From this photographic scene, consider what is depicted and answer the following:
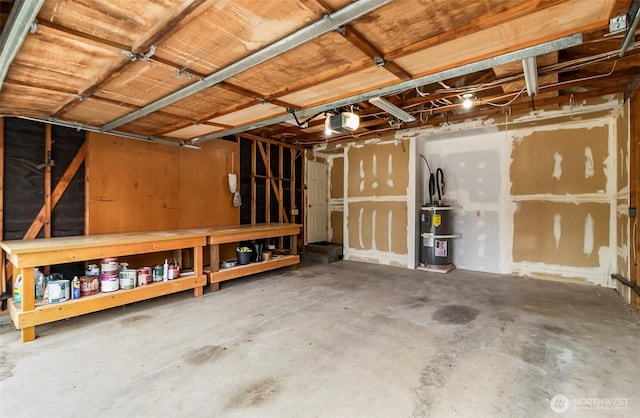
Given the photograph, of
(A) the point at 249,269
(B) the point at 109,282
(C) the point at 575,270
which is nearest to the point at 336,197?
(A) the point at 249,269

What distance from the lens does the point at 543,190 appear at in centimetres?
449

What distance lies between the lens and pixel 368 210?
237 inches

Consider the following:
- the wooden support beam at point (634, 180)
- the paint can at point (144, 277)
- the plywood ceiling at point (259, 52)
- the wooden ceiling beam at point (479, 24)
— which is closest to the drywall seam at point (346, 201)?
the plywood ceiling at point (259, 52)

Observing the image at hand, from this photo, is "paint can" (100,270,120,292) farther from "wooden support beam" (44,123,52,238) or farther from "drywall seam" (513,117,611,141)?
"drywall seam" (513,117,611,141)

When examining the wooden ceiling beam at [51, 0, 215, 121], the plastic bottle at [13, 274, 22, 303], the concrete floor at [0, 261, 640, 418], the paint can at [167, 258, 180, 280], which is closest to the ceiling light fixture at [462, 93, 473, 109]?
the concrete floor at [0, 261, 640, 418]

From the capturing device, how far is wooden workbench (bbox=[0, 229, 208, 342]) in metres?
2.44

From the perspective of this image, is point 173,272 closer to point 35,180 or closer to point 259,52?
point 35,180

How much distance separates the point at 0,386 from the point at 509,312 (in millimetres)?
4281

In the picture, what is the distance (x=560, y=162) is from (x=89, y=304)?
6303 millimetres

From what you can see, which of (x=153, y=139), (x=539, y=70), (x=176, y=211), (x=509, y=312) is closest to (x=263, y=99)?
(x=153, y=139)

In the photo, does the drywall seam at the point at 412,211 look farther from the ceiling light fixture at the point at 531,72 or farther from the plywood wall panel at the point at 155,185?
the plywood wall panel at the point at 155,185

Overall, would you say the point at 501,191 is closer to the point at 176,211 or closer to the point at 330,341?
the point at 330,341

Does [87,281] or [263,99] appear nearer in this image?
[263,99]

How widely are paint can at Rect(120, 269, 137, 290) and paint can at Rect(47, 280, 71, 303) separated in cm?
45
